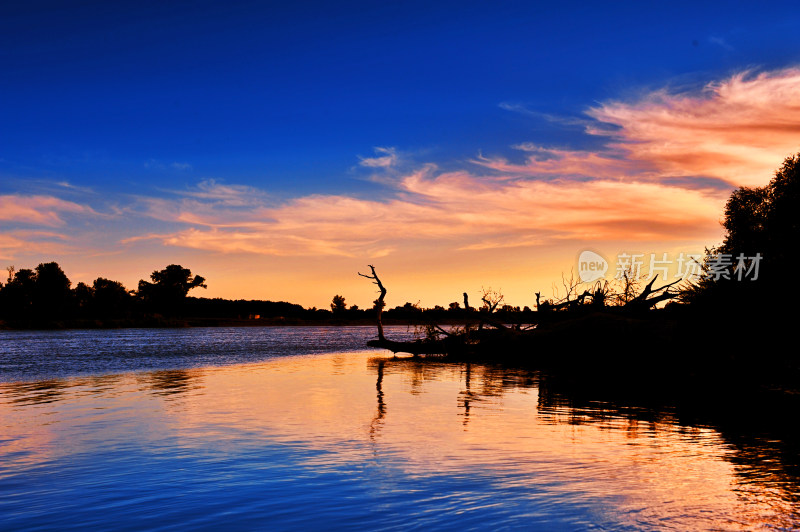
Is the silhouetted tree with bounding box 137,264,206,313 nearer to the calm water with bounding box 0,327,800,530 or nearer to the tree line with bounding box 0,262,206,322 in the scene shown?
the tree line with bounding box 0,262,206,322

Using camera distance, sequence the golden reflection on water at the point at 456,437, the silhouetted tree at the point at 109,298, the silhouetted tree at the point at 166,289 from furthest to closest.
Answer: the silhouetted tree at the point at 166,289, the silhouetted tree at the point at 109,298, the golden reflection on water at the point at 456,437

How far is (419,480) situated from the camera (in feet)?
29.7

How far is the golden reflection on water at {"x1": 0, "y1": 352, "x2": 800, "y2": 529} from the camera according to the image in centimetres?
820

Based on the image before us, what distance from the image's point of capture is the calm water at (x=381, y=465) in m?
7.32

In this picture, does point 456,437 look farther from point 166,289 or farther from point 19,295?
point 166,289

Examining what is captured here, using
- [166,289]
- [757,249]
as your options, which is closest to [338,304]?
[166,289]

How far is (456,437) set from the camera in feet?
41.4

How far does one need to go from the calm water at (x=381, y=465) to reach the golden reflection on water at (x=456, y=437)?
4 centimetres

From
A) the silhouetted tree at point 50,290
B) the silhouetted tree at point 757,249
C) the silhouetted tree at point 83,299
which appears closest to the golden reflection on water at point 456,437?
the silhouetted tree at point 757,249

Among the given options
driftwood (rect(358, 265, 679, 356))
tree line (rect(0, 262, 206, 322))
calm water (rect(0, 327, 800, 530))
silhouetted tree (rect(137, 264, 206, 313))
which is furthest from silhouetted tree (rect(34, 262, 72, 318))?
calm water (rect(0, 327, 800, 530))

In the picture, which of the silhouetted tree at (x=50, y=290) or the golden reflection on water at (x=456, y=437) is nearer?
the golden reflection on water at (x=456, y=437)

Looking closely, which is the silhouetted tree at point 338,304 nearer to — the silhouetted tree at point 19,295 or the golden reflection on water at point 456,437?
the silhouetted tree at point 19,295

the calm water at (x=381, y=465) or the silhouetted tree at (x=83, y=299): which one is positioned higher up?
the silhouetted tree at (x=83, y=299)

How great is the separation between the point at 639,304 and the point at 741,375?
862 cm
